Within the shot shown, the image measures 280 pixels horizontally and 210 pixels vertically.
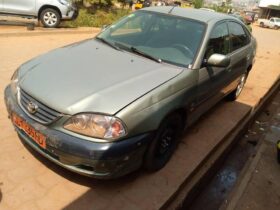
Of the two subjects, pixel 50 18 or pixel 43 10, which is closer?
pixel 43 10

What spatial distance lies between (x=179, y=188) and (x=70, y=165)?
1239mm

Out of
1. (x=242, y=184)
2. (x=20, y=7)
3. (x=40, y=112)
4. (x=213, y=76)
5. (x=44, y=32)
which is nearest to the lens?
(x=40, y=112)

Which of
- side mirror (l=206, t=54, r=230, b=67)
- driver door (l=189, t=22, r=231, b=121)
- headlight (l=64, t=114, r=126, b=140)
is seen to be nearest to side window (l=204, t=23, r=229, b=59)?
driver door (l=189, t=22, r=231, b=121)

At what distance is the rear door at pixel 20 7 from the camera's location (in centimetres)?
1011

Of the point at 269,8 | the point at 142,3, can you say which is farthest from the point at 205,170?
the point at 269,8

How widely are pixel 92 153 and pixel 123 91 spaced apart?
675 millimetres

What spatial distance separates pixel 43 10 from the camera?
10.9 meters

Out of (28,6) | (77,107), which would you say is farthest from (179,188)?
(28,6)

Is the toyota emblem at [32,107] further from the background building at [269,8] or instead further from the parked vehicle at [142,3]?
the background building at [269,8]

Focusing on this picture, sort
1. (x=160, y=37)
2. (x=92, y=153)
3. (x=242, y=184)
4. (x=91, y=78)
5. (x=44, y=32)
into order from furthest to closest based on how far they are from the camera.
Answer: (x=44, y=32)
(x=160, y=37)
(x=242, y=184)
(x=91, y=78)
(x=92, y=153)

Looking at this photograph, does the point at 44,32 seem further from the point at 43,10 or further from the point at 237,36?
the point at 237,36

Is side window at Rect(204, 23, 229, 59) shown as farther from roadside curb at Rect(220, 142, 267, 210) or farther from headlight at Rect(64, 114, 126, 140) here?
headlight at Rect(64, 114, 126, 140)

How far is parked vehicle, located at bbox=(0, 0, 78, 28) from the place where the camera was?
10.2 metres

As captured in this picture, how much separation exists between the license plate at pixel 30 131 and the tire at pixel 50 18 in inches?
340
